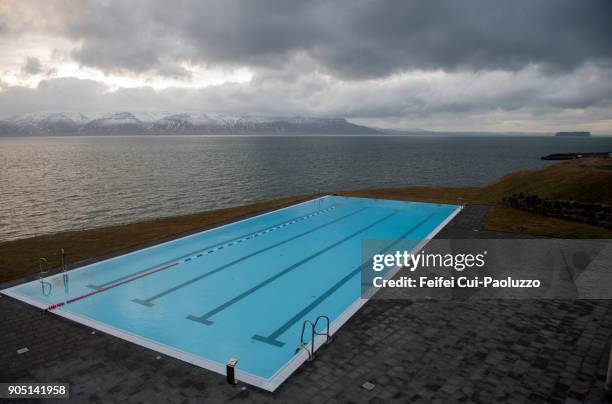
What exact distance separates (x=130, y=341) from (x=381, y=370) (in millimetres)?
5765

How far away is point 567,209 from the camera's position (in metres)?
20.1

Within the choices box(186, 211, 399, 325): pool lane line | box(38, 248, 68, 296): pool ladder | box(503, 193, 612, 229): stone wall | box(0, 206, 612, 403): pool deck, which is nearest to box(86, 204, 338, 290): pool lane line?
box(38, 248, 68, 296): pool ladder

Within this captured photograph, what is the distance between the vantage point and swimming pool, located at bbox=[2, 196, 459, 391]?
29.3 ft

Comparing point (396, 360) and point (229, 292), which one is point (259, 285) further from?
point (396, 360)

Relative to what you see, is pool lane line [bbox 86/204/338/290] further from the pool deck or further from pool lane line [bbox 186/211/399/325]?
pool lane line [bbox 186/211/399/325]

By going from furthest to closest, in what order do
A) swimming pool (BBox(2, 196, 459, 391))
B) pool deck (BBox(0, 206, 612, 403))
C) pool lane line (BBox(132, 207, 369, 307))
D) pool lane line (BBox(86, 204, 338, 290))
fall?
pool lane line (BBox(86, 204, 338, 290))
pool lane line (BBox(132, 207, 369, 307))
swimming pool (BBox(2, 196, 459, 391))
pool deck (BBox(0, 206, 612, 403))

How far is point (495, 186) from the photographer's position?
101 ft

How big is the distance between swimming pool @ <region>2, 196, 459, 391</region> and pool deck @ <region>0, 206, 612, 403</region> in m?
0.47

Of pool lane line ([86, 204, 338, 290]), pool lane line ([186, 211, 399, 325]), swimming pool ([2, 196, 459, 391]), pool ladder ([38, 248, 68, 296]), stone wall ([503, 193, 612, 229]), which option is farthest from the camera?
stone wall ([503, 193, 612, 229])

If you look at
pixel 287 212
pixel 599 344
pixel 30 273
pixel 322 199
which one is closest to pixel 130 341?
pixel 30 273

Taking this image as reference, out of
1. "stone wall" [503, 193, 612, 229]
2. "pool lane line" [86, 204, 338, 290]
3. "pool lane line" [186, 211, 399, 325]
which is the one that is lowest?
"pool lane line" [186, 211, 399, 325]

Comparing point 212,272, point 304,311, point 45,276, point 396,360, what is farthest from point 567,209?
point 45,276

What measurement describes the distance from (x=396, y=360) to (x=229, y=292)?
6.40 meters

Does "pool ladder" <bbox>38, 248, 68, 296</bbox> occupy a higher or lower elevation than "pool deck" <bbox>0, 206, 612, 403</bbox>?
higher
